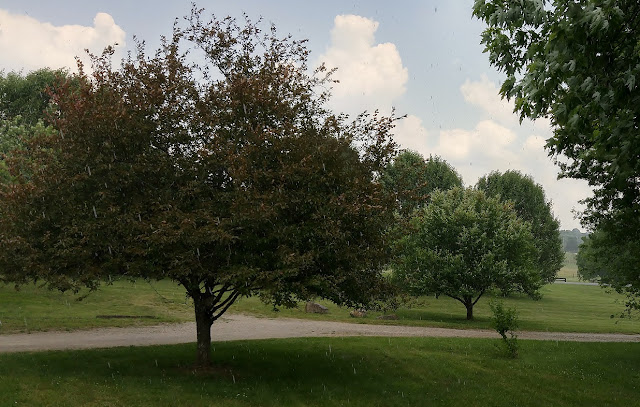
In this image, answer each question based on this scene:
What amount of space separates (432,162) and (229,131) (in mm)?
52068

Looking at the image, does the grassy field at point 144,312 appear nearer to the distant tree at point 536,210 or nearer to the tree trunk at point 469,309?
the tree trunk at point 469,309

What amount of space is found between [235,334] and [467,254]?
660 inches

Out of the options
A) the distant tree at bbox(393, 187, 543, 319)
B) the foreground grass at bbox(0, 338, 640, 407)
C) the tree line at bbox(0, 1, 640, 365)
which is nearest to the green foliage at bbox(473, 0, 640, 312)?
the tree line at bbox(0, 1, 640, 365)

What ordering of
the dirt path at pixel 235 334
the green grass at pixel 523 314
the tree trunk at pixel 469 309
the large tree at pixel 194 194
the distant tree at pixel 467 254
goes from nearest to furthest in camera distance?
the large tree at pixel 194 194, the dirt path at pixel 235 334, the green grass at pixel 523 314, the distant tree at pixel 467 254, the tree trunk at pixel 469 309

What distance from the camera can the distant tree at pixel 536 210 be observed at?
6172 cm

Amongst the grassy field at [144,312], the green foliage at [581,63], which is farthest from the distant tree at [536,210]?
the green foliage at [581,63]

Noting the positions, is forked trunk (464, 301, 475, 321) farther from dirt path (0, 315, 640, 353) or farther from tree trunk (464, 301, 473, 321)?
dirt path (0, 315, 640, 353)

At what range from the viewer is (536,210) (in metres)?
63.8

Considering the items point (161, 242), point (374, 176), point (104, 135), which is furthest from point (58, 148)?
point (374, 176)

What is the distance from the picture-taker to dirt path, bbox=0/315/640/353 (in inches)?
754

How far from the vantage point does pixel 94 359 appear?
53.8ft

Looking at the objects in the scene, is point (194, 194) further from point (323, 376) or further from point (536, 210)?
point (536, 210)

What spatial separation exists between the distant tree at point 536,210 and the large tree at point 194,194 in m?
53.0

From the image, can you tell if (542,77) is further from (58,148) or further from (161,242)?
(58,148)
